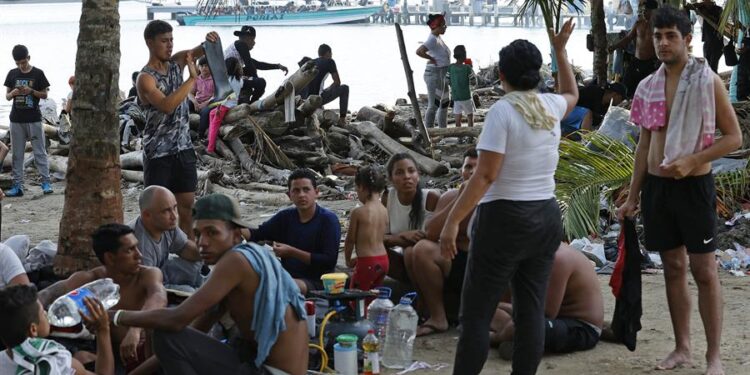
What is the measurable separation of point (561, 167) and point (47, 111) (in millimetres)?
9312

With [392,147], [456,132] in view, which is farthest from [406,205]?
[456,132]

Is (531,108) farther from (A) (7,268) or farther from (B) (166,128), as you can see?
(B) (166,128)

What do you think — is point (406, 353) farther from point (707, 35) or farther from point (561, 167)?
point (707, 35)

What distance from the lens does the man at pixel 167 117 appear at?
759 centimetres

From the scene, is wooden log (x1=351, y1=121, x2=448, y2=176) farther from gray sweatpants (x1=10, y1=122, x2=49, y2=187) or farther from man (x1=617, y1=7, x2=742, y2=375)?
man (x1=617, y1=7, x2=742, y2=375)

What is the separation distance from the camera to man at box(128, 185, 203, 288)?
261 inches

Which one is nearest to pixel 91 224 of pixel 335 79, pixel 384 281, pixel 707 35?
pixel 384 281

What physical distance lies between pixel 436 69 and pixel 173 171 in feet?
33.4

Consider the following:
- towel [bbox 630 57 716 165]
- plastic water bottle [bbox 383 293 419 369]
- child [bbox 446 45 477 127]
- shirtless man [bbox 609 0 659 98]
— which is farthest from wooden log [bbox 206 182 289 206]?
towel [bbox 630 57 716 165]

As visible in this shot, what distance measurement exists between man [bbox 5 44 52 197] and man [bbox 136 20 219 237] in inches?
227

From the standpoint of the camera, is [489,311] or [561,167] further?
[561,167]

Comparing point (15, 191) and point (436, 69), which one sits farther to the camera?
point (436, 69)

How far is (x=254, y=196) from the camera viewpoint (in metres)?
12.3

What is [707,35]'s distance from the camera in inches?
565
